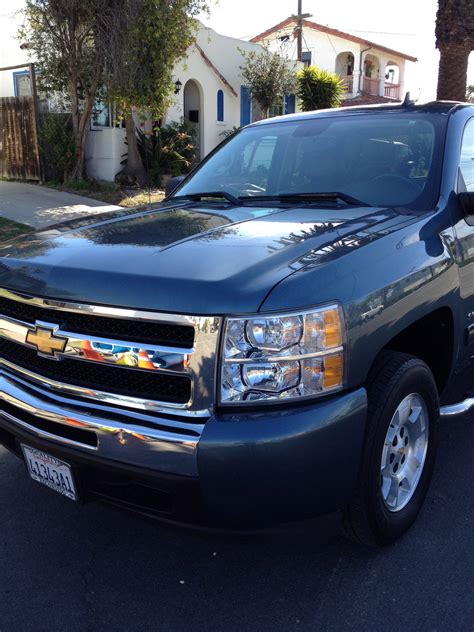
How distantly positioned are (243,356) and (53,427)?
87cm

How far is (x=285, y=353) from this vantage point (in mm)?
2107

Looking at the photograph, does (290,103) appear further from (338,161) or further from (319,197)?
(319,197)

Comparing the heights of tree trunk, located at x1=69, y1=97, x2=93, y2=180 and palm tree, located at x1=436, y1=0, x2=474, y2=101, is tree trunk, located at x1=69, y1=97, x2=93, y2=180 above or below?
below

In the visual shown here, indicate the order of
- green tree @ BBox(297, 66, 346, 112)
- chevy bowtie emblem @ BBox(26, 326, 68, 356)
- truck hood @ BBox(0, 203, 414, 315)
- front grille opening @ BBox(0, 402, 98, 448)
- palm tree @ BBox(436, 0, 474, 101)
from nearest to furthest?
truck hood @ BBox(0, 203, 414, 315), front grille opening @ BBox(0, 402, 98, 448), chevy bowtie emblem @ BBox(26, 326, 68, 356), palm tree @ BBox(436, 0, 474, 101), green tree @ BBox(297, 66, 346, 112)

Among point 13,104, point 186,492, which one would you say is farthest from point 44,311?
point 13,104

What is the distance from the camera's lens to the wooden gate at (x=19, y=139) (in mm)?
15016

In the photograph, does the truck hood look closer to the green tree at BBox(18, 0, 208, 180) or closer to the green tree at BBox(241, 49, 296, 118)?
the green tree at BBox(18, 0, 208, 180)

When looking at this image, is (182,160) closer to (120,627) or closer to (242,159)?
(242,159)

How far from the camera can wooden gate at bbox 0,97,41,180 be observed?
15016mm

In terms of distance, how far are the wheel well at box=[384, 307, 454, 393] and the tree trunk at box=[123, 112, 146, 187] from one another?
40.8 ft

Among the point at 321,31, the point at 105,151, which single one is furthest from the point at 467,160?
the point at 321,31

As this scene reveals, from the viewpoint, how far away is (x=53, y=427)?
2.39m

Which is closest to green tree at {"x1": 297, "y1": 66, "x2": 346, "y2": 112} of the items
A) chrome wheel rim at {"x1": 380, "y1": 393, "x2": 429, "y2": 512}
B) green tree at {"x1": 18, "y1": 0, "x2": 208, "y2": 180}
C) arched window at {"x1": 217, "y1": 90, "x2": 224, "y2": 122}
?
arched window at {"x1": 217, "y1": 90, "x2": 224, "y2": 122}

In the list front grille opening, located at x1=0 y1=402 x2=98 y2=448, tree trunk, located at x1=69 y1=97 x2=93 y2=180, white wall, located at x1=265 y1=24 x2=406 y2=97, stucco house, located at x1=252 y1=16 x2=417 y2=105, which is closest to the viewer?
front grille opening, located at x1=0 y1=402 x2=98 y2=448
